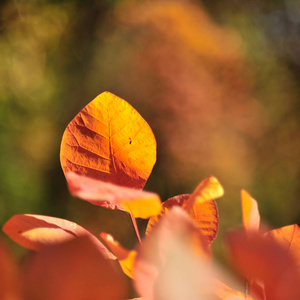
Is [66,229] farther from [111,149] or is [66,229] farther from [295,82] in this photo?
[295,82]

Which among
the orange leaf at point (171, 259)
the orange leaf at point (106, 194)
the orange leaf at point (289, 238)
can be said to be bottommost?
the orange leaf at point (289, 238)

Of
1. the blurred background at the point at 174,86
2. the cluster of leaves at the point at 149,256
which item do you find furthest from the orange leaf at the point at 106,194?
the blurred background at the point at 174,86

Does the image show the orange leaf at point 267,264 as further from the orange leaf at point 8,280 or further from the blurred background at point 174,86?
the blurred background at point 174,86

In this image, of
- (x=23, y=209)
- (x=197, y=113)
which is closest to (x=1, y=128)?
(x=23, y=209)

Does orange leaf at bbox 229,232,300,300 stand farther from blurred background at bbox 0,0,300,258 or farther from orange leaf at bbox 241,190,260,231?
blurred background at bbox 0,0,300,258

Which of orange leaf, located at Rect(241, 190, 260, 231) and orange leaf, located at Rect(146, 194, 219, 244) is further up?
orange leaf, located at Rect(241, 190, 260, 231)

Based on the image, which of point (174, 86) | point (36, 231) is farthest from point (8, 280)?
point (174, 86)

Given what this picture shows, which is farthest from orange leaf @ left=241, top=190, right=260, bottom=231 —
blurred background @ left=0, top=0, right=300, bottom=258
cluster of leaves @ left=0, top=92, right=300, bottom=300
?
A: blurred background @ left=0, top=0, right=300, bottom=258
